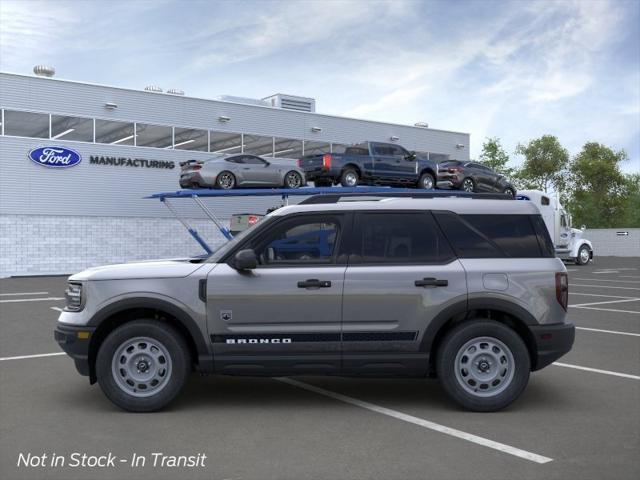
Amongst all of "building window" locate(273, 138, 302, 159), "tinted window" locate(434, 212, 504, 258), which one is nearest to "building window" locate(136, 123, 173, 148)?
"building window" locate(273, 138, 302, 159)

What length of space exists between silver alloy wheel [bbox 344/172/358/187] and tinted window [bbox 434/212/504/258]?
15.0 metres

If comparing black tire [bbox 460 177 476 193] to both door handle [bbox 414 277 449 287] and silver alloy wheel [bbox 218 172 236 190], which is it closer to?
silver alloy wheel [bbox 218 172 236 190]

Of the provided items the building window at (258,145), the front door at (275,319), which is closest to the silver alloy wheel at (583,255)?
the building window at (258,145)

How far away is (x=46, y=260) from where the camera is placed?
2750cm

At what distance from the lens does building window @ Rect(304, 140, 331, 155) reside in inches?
1356

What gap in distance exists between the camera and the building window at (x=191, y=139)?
101 feet

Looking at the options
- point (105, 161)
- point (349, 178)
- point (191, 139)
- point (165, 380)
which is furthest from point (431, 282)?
point (191, 139)

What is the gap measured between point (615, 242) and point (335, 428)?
50.3 m

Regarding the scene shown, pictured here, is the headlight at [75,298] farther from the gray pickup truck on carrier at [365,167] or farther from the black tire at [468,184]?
the black tire at [468,184]

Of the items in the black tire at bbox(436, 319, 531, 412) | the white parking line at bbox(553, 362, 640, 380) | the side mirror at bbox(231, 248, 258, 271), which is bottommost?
the white parking line at bbox(553, 362, 640, 380)

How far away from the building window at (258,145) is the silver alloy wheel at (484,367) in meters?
27.6

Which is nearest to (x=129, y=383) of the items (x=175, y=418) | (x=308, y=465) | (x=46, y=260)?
(x=175, y=418)

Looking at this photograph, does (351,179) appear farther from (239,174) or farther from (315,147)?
(315,147)

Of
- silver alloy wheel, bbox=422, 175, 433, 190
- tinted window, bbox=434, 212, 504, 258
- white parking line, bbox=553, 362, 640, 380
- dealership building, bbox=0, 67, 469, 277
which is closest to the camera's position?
tinted window, bbox=434, 212, 504, 258
